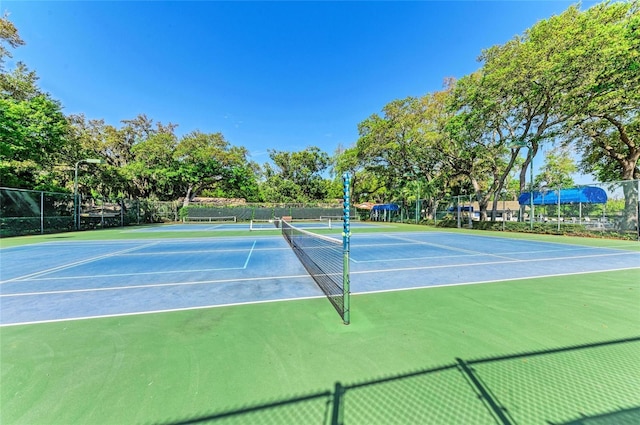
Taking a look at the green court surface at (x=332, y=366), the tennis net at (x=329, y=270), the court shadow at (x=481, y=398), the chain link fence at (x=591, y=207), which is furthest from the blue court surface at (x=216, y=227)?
the court shadow at (x=481, y=398)

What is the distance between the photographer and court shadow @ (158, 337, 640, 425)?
2074 millimetres

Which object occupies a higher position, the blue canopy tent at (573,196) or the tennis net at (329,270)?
the blue canopy tent at (573,196)

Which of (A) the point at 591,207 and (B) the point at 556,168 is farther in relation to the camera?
(B) the point at 556,168

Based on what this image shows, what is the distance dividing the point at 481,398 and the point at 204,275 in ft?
20.5

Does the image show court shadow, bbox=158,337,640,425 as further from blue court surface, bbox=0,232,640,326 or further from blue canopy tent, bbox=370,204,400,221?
blue canopy tent, bbox=370,204,400,221

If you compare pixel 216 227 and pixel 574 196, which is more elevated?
pixel 574 196

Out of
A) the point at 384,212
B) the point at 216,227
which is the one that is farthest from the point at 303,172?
the point at 216,227

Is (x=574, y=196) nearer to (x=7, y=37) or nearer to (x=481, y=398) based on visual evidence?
(x=481, y=398)

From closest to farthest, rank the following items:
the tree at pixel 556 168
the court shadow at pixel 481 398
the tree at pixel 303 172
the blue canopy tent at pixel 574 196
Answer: the court shadow at pixel 481 398
the blue canopy tent at pixel 574 196
the tree at pixel 556 168
the tree at pixel 303 172

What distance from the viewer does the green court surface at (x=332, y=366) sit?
2.15 m

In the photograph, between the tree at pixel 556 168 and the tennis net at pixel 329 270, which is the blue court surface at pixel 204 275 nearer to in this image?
the tennis net at pixel 329 270

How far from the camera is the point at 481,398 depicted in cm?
229

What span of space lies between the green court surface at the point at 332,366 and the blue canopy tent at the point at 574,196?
18170 mm

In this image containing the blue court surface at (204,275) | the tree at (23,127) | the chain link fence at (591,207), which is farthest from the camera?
the tree at (23,127)
